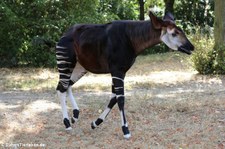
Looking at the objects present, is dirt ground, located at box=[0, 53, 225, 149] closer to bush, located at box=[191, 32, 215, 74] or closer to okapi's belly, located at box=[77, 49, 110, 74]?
bush, located at box=[191, 32, 215, 74]

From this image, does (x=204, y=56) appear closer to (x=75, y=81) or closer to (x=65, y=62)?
(x=75, y=81)

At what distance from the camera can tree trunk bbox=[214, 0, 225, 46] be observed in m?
12.5

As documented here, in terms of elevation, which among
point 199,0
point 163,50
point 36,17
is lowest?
point 163,50

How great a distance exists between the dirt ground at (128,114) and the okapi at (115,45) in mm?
380

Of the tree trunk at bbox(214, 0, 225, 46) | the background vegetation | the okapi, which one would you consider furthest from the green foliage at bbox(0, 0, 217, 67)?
the okapi

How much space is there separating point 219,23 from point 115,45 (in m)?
8.22

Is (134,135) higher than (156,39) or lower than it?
lower

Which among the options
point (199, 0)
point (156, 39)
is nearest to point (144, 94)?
point (156, 39)

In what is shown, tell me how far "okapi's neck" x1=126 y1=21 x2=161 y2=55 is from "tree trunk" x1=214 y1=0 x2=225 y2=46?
785 cm

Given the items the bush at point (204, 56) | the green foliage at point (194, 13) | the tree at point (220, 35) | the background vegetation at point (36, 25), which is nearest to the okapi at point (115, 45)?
the bush at point (204, 56)

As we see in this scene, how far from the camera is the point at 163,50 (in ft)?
69.7

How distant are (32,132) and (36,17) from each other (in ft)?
30.6

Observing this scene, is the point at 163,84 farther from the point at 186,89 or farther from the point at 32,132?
the point at 32,132

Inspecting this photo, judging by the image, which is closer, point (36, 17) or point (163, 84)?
point (163, 84)
